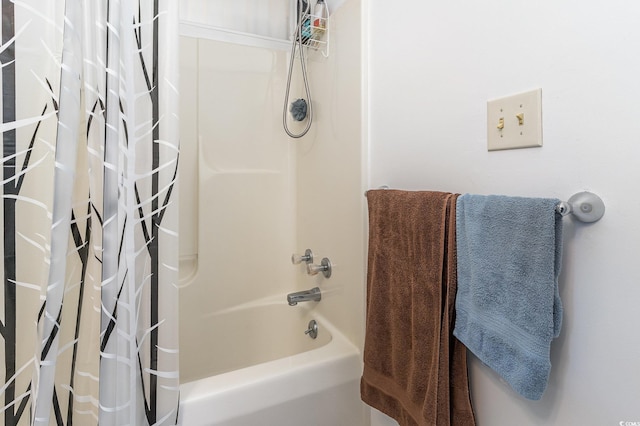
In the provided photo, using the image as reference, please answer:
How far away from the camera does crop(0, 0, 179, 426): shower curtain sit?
0.79 m

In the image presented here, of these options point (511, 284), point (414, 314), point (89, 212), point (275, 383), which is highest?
point (89, 212)

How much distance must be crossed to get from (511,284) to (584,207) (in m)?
0.20

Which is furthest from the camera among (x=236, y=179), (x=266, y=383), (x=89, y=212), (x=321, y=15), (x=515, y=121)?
(x=236, y=179)

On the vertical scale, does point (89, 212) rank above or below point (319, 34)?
below

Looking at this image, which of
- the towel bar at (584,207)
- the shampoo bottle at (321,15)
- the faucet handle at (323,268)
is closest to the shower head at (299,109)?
the shampoo bottle at (321,15)

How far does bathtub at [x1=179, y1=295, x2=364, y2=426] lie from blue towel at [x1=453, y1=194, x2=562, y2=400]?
60 cm

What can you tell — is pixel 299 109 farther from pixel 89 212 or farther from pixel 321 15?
pixel 89 212

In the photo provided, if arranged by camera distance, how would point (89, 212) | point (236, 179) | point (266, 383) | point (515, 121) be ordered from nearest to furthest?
point (515, 121) → point (89, 212) → point (266, 383) → point (236, 179)

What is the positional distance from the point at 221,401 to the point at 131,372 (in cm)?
29

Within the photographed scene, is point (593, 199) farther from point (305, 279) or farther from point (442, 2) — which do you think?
point (305, 279)

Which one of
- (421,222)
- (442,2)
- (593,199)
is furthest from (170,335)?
(442,2)

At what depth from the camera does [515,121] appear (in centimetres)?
73

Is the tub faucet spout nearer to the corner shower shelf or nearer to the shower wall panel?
the shower wall panel

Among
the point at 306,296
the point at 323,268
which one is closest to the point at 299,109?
the point at 323,268
